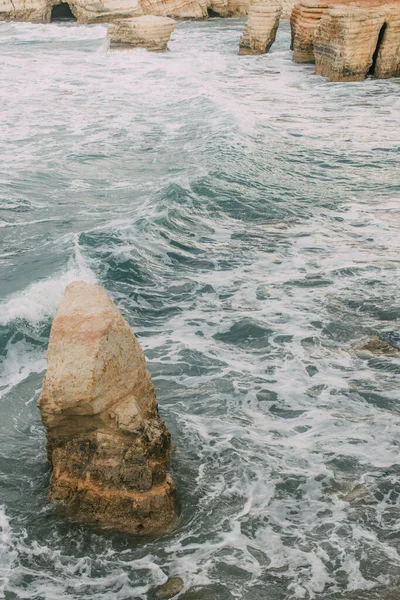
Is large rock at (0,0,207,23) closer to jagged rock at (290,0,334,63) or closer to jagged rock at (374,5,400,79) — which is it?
jagged rock at (290,0,334,63)

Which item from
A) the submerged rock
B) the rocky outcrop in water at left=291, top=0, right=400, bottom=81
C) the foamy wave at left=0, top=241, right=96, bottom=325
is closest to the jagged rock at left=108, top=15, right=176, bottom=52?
the rocky outcrop in water at left=291, top=0, right=400, bottom=81

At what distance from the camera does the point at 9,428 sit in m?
6.39

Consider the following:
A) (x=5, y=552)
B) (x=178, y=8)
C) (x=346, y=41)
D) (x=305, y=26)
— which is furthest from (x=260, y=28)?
(x=5, y=552)

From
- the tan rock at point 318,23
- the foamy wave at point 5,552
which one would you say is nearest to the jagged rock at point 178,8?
the tan rock at point 318,23

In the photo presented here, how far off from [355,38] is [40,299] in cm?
1373

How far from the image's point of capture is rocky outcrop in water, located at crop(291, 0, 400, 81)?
1930 centimetres

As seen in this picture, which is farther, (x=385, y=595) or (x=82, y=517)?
(x=82, y=517)

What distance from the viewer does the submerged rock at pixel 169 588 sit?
4680 mm

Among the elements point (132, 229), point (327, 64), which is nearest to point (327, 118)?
point (327, 64)

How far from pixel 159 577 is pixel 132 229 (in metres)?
6.49

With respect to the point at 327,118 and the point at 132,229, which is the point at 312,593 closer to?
the point at 132,229

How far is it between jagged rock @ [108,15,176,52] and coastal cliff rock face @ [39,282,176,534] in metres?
22.7

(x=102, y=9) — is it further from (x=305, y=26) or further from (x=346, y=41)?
(x=346, y=41)

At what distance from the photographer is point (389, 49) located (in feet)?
66.9
